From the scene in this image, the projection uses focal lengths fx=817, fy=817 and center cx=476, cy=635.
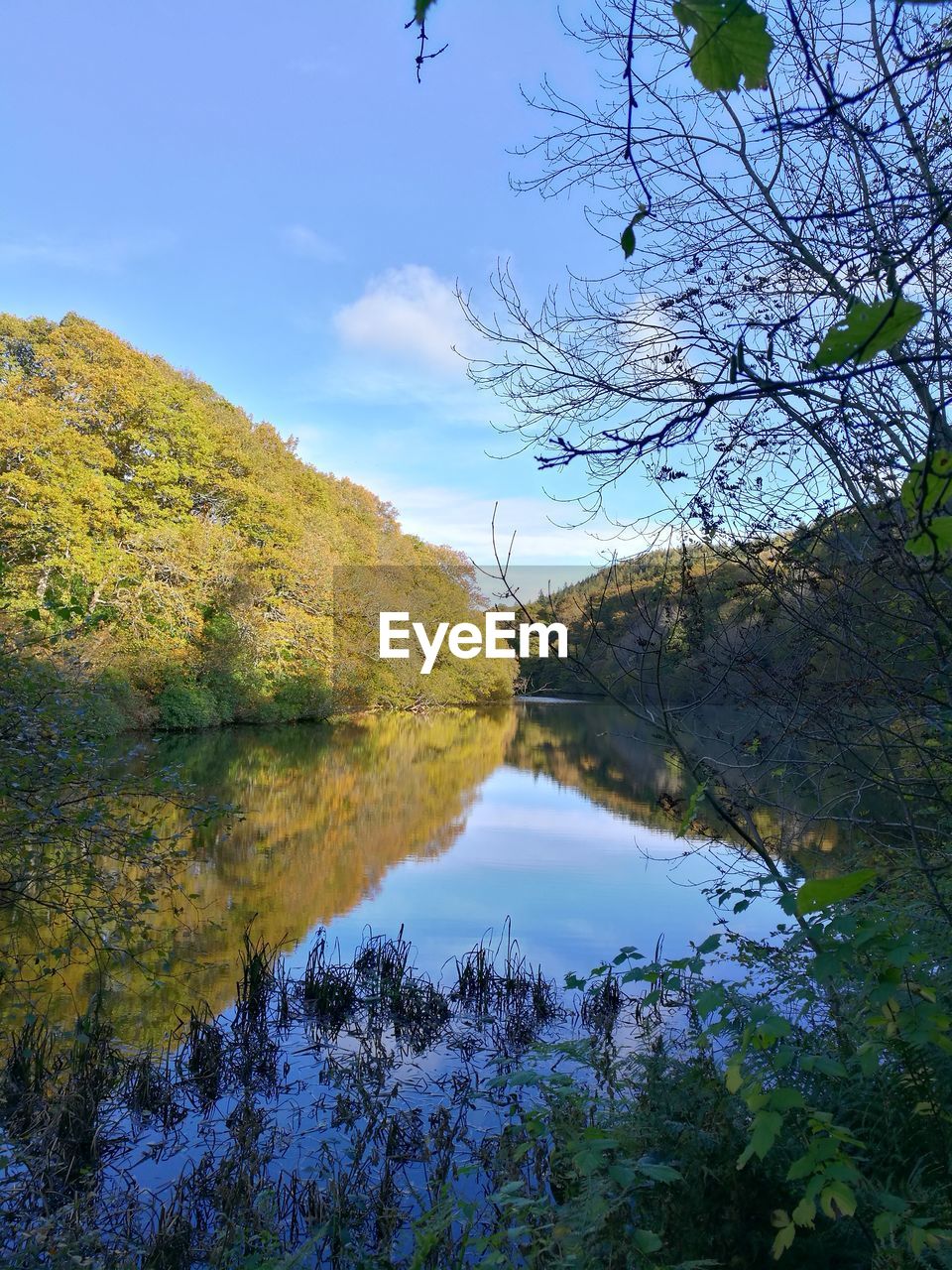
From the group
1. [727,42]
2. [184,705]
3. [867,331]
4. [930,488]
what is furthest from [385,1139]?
[184,705]

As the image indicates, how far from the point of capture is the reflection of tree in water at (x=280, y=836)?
618 cm

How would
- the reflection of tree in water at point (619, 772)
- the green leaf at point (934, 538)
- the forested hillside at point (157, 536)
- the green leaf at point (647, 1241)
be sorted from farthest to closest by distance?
1. the forested hillside at point (157, 536)
2. the reflection of tree in water at point (619, 772)
3. the green leaf at point (647, 1241)
4. the green leaf at point (934, 538)

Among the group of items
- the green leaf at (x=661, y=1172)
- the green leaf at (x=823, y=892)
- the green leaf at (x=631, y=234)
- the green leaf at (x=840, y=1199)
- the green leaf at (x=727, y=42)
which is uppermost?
the green leaf at (x=727, y=42)

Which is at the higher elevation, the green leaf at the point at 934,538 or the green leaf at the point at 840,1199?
the green leaf at the point at 934,538

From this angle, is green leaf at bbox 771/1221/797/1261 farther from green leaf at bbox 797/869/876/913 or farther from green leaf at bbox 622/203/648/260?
green leaf at bbox 622/203/648/260

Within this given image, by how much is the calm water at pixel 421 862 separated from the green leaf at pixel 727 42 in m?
2.64

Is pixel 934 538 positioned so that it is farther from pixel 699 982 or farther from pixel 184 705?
pixel 184 705

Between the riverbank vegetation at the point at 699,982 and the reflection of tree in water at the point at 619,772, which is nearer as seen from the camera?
the riverbank vegetation at the point at 699,982

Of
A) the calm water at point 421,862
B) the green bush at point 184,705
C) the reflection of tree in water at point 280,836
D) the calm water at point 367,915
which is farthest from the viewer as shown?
the green bush at point 184,705

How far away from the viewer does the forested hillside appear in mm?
17078


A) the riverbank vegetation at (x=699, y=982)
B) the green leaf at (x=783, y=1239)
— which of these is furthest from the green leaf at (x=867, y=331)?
the green leaf at (x=783, y=1239)

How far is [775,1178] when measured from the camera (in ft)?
7.75

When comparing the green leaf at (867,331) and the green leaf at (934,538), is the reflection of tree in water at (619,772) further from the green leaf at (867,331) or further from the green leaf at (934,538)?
the green leaf at (867,331)

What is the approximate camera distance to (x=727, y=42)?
2.76 feet
